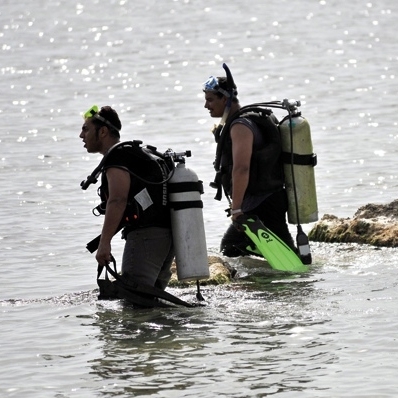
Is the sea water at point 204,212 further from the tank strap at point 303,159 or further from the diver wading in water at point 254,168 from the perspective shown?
the tank strap at point 303,159

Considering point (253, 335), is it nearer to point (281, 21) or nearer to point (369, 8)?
point (281, 21)

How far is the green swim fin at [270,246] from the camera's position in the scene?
940 cm

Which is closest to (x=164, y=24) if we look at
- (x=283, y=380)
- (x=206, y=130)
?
(x=206, y=130)

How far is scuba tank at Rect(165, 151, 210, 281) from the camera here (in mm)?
8102

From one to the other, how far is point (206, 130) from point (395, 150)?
128 inches

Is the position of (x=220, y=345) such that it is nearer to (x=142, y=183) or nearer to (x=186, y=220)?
(x=186, y=220)

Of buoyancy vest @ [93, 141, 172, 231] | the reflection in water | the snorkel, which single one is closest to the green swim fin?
the reflection in water

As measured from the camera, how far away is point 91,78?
24.7 m

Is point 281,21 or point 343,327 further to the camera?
point 281,21

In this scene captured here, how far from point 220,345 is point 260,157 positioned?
214 cm

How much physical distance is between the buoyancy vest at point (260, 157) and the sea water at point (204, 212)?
68 centimetres

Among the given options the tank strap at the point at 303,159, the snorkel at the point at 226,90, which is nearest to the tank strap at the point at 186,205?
the snorkel at the point at 226,90

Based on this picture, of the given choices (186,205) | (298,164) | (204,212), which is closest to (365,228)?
(298,164)

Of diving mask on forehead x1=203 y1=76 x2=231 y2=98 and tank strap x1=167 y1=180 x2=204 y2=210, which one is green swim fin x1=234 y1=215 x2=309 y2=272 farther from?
tank strap x1=167 y1=180 x2=204 y2=210
